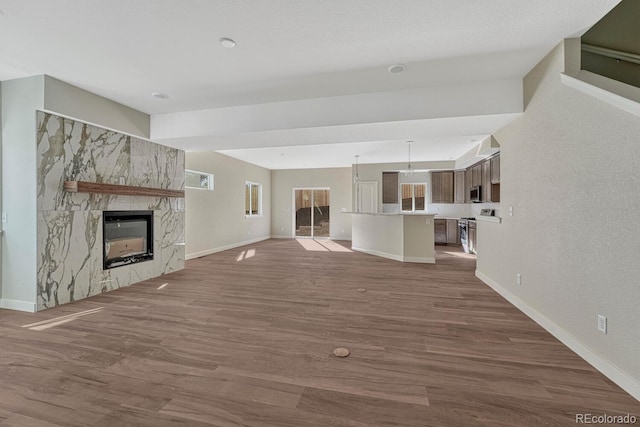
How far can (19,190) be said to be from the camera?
3.35 meters

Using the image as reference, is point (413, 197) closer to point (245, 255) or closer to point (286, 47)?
point (245, 255)

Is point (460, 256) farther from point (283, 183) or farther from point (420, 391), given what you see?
point (283, 183)

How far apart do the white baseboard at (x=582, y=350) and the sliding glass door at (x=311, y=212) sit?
769 centimetres

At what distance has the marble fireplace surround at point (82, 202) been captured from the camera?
3.37m

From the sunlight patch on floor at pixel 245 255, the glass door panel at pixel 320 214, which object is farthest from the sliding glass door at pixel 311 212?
the sunlight patch on floor at pixel 245 255

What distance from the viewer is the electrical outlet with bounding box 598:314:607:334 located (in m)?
2.05

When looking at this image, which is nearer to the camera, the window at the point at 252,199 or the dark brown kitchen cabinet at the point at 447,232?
the dark brown kitchen cabinet at the point at 447,232

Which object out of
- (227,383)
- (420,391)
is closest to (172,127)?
(227,383)

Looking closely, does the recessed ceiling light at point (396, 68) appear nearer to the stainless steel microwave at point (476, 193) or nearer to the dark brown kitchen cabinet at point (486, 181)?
the dark brown kitchen cabinet at point (486, 181)

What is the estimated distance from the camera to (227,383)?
1932 millimetres

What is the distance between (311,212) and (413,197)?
3.91 meters

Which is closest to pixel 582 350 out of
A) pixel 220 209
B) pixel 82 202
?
pixel 82 202

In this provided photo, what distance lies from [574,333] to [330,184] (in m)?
8.72

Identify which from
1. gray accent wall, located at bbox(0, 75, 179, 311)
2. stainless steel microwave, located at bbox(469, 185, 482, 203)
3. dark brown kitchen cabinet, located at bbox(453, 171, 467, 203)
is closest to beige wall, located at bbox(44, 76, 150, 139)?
gray accent wall, located at bbox(0, 75, 179, 311)
